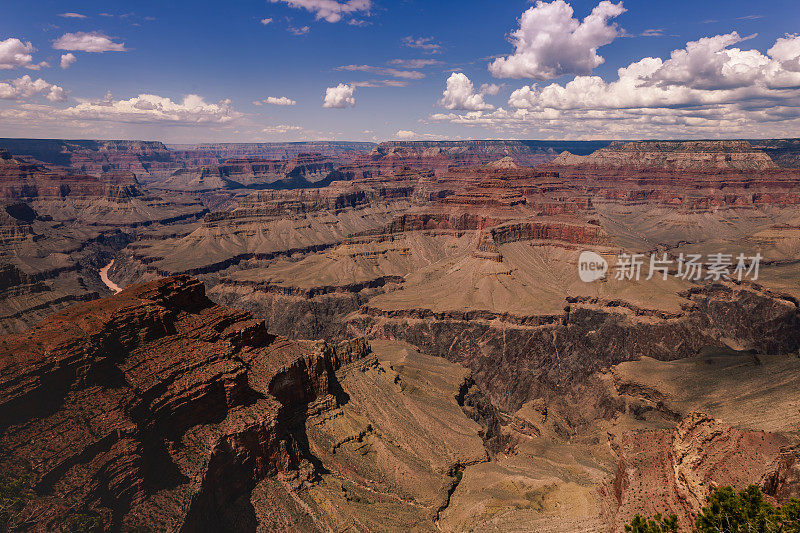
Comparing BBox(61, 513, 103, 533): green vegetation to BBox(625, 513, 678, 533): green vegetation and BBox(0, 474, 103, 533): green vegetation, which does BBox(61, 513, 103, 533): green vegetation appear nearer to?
BBox(0, 474, 103, 533): green vegetation

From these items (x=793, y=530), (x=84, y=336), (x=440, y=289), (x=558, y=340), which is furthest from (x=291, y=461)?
(x=440, y=289)

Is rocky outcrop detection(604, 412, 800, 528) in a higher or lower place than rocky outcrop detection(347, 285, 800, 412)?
higher

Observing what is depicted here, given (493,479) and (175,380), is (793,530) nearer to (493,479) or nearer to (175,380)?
(493,479)

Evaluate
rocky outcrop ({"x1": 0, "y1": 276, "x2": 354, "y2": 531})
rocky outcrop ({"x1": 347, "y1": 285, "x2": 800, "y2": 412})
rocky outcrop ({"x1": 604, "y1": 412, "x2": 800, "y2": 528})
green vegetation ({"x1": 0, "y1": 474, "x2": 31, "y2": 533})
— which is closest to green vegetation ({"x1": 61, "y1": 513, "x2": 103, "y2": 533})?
rocky outcrop ({"x1": 0, "y1": 276, "x2": 354, "y2": 531})

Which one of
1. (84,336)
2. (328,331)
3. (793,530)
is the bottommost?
(328,331)

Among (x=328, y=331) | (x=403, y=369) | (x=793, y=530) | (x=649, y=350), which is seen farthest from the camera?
(x=328, y=331)

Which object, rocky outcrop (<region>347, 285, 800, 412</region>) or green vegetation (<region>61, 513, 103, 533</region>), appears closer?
green vegetation (<region>61, 513, 103, 533</region>)

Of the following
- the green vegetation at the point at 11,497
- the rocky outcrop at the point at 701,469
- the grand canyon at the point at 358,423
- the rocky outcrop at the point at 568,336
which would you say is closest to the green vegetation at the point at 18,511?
the green vegetation at the point at 11,497
